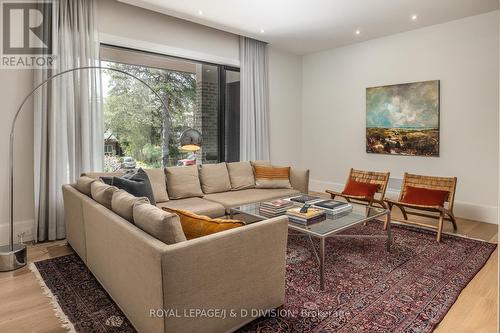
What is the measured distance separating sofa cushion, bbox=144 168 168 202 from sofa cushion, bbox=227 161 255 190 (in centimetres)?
100

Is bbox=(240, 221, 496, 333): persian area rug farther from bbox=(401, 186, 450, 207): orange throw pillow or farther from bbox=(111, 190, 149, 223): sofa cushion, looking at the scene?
bbox=(111, 190, 149, 223): sofa cushion

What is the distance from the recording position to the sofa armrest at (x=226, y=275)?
1575mm

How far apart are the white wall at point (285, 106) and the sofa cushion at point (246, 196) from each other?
6.31 feet

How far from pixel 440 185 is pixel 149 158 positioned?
3994mm

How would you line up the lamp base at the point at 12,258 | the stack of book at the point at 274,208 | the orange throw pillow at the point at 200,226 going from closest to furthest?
1. the orange throw pillow at the point at 200,226
2. the lamp base at the point at 12,258
3. the stack of book at the point at 274,208

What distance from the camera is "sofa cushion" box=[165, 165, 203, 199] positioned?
152 inches

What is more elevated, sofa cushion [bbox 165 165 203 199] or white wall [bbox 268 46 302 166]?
white wall [bbox 268 46 302 166]

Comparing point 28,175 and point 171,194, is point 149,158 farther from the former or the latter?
point 28,175

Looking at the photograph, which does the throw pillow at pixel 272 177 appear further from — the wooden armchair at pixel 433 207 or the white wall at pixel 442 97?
the white wall at pixel 442 97

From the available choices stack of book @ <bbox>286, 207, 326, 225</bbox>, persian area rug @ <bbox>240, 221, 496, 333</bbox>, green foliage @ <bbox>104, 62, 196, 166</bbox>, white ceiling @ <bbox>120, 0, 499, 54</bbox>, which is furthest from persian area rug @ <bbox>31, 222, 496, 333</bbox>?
white ceiling @ <bbox>120, 0, 499, 54</bbox>

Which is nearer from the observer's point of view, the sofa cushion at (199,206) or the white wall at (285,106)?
the sofa cushion at (199,206)

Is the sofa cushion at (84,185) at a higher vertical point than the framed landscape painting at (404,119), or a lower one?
lower

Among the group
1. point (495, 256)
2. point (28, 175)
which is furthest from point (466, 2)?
point (28, 175)

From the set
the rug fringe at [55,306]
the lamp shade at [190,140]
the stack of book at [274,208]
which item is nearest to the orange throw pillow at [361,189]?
the stack of book at [274,208]
